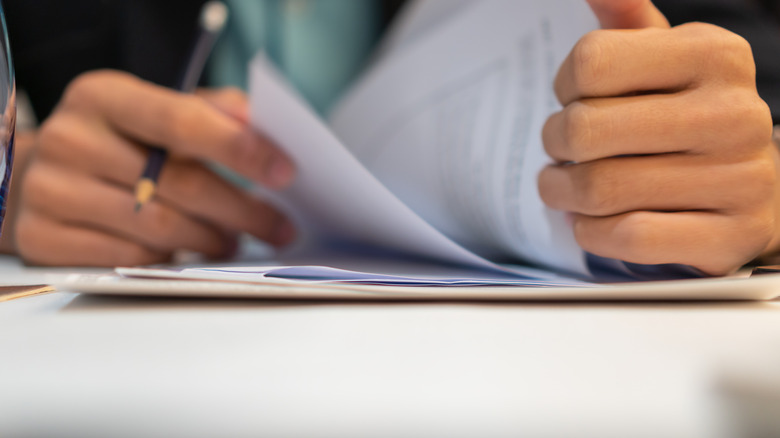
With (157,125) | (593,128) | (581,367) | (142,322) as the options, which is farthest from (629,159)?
(157,125)

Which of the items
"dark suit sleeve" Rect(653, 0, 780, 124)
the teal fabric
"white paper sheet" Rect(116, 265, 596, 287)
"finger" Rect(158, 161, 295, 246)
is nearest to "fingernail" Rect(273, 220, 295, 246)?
"finger" Rect(158, 161, 295, 246)

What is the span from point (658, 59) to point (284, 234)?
1.22 feet

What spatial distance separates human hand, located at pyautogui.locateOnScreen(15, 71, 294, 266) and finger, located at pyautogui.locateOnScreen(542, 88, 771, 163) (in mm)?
257

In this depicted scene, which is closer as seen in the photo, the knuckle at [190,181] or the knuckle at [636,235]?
the knuckle at [636,235]

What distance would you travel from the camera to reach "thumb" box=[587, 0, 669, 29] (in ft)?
0.76

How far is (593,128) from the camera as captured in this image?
227mm

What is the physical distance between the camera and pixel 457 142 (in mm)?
358

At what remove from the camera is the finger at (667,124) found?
22cm

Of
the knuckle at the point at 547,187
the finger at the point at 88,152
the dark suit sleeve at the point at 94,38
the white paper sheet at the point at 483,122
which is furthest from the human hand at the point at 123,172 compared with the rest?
the dark suit sleeve at the point at 94,38

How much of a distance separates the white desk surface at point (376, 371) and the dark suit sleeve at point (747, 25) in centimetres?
11

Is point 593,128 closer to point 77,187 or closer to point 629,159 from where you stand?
point 629,159

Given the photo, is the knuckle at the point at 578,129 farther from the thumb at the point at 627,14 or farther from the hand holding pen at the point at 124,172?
the hand holding pen at the point at 124,172

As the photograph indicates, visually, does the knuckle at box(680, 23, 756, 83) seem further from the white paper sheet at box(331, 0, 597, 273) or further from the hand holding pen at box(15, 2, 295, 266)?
the hand holding pen at box(15, 2, 295, 266)

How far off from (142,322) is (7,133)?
0.13 meters
